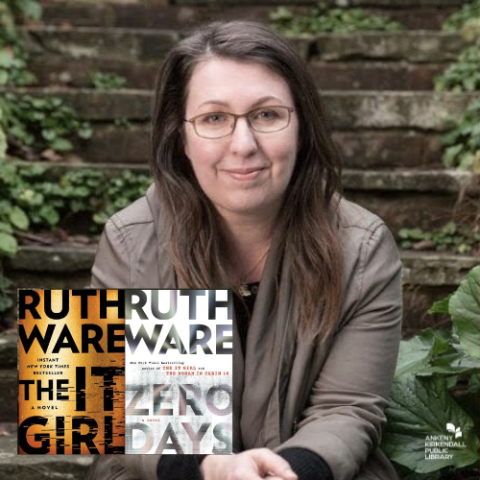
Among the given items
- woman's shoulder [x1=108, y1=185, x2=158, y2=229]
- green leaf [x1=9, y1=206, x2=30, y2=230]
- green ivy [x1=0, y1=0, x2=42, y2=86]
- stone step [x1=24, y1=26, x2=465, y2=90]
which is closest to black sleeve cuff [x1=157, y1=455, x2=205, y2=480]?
woman's shoulder [x1=108, y1=185, x2=158, y2=229]

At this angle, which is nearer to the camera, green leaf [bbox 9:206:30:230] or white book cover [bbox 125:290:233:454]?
white book cover [bbox 125:290:233:454]

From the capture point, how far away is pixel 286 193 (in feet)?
6.46

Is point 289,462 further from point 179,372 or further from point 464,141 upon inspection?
point 464,141

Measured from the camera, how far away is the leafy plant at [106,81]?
3924mm

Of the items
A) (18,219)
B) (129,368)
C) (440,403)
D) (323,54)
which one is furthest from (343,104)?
(129,368)

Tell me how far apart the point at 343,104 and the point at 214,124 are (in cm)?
193

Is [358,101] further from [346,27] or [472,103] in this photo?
[346,27]

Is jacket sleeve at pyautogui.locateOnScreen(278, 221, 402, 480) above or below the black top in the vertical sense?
above

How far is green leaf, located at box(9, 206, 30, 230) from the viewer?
10.4 ft

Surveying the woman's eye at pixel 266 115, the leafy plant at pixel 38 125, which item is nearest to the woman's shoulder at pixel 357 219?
the woman's eye at pixel 266 115

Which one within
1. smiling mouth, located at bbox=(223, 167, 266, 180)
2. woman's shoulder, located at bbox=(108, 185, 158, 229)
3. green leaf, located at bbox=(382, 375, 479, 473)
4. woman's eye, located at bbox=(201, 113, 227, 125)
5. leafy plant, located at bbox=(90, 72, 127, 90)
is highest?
woman's eye, located at bbox=(201, 113, 227, 125)

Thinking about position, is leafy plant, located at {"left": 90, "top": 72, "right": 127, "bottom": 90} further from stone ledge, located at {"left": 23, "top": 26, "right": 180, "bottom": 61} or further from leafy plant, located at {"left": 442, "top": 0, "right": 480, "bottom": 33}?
leafy plant, located at {"left": 442, "top": 0, "right": 480, "bottom": 33}

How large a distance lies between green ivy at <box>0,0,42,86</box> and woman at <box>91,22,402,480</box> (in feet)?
6.63

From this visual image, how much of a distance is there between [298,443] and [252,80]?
2.27 ft
